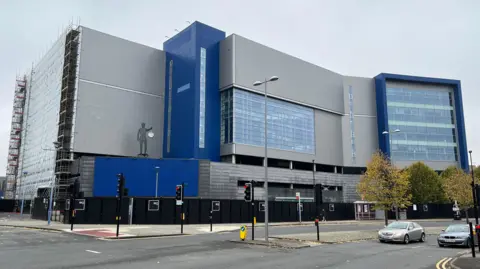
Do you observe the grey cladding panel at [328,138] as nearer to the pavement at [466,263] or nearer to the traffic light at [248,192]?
the traffic light at [248,192]

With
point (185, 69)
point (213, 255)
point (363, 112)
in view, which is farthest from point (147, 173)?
point (363, 112)

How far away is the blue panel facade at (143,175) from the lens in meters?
49.5

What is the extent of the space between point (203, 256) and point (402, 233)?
40.9ft

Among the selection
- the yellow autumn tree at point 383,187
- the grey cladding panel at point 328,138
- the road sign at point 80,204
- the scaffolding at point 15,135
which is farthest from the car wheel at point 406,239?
the scaffolding at point 15,135

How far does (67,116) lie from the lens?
5872 centimetres

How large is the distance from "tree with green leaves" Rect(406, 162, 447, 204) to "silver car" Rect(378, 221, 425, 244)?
47.0 meters

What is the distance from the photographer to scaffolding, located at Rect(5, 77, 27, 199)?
86625 mm

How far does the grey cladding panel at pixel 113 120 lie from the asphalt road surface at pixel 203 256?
40.0 metres

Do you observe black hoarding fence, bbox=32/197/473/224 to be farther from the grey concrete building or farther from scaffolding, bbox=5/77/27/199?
scaffolding, bbox=5/77/27/199

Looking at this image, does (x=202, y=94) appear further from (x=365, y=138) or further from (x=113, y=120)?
(x=365, y=138)

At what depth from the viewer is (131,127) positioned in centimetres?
6278

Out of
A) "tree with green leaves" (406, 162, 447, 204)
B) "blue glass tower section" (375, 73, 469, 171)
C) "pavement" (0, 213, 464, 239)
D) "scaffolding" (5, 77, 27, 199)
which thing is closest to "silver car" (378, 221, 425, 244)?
"pavement" (0, 213, 464, 239)

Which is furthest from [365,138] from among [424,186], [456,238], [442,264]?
[442,264]

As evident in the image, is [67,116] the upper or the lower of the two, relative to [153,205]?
upper
